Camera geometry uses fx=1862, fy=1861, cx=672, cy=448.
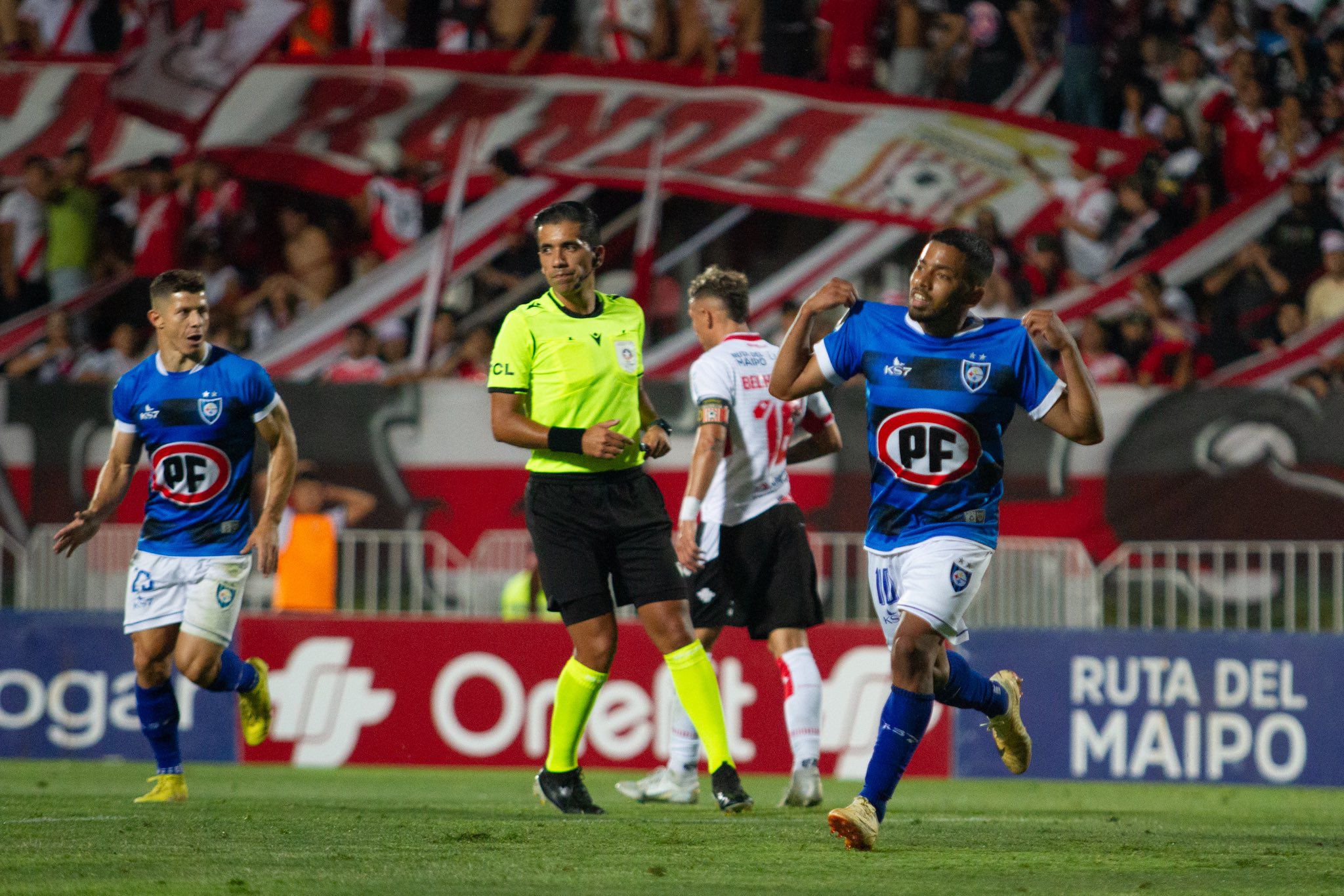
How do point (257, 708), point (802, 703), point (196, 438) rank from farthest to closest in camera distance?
1. point (257, 708)
2. point (802, 703)
3. point (196, 438)

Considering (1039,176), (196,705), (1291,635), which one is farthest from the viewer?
(1039,176)

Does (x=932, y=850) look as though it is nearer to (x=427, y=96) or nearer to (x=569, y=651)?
(x=569, y=651)

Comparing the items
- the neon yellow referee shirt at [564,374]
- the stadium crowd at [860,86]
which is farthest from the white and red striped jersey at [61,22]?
the neon yellow referee shirt at [564,374]

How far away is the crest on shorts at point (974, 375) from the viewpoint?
6.76 metres

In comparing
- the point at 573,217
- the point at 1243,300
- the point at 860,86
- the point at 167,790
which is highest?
the point at 860,86

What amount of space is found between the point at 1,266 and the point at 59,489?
4.36m

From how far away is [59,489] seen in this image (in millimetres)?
14008

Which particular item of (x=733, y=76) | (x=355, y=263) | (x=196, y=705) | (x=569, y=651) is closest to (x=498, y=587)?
(x=569, y=651)

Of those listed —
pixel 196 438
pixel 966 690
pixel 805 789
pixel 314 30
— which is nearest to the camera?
pixel 966 690

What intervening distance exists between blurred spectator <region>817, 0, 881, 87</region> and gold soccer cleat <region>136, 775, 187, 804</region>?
36.5ft

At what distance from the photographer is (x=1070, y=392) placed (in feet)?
22.0

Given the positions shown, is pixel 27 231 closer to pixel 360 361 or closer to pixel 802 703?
pixel 360 361

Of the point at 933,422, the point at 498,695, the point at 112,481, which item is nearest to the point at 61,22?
the point at 498,695

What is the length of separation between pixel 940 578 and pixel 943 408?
0.62m
